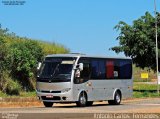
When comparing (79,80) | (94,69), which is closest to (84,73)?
(79,80)

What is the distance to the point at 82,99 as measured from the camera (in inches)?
1316

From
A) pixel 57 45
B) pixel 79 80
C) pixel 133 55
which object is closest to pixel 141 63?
pixel 133 55

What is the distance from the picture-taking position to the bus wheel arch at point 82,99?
33072 millimetres

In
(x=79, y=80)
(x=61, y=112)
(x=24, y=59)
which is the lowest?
(x=61, y=112)

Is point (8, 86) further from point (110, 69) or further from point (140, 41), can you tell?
point (140, 41)

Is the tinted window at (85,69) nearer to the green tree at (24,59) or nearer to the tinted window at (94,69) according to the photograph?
the tinted window at (94,69)

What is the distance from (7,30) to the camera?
162 ft

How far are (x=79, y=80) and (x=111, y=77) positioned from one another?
167 inches

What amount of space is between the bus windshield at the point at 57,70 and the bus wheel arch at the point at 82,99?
5.29ft

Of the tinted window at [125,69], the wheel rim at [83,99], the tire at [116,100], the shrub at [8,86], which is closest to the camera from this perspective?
the wheel rim at [83,99]

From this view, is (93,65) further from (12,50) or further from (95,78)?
(12,50)

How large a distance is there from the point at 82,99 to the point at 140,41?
3006cm

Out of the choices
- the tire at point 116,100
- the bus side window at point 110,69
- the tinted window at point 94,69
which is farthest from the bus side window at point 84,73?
the tire at point 116,100

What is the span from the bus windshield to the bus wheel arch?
1.61 metres
